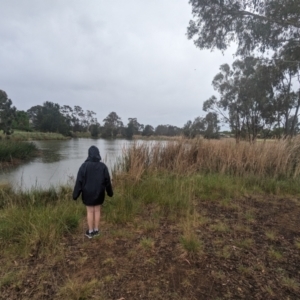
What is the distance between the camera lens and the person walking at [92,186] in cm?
263

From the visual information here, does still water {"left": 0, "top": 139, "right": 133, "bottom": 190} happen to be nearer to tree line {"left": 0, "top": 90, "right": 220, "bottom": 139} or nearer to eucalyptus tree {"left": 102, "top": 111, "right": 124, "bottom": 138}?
tree line {"left": 0, "top": 90, "right": 220, "bottom": 139}

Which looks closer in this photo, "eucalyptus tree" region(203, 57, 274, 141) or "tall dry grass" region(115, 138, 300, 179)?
"tall dry grass" region(115, 138, 300, 179)

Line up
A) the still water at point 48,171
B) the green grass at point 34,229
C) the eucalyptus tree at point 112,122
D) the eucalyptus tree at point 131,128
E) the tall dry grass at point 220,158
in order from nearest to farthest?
the green grass at point 34,229
the tall dry grass at point 220,158
the still water at point 48,171
the eucalyptus tree at point 131,128
the eucalyptus tree at point 112,122

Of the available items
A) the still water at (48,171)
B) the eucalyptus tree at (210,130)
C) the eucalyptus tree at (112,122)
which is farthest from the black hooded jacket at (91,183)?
the eucalyptus tree at (112,122)

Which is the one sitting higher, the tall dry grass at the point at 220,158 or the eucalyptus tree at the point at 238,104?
the eucalyptus tree at the point at 238,104

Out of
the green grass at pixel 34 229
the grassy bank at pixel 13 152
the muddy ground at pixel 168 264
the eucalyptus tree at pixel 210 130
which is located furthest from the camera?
the grassy bank at pixel 13 152

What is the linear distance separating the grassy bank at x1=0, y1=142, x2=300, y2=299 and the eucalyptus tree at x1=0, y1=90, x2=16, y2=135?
31.5m

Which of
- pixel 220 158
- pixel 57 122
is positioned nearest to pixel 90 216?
pixel 220 158

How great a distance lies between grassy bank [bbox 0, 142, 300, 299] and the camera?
181 centimetres

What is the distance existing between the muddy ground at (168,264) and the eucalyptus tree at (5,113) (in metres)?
33.8

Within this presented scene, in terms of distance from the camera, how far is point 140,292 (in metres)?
1.77

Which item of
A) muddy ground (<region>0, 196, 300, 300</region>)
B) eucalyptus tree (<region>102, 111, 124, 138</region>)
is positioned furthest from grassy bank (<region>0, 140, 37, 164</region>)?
eucalyptus tree (<region>102, 111, 124, 138</region>)

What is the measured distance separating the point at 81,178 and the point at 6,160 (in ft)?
52.9

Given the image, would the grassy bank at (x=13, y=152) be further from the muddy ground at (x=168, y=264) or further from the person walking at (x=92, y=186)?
the muddy ground at (x=168, y=264)
